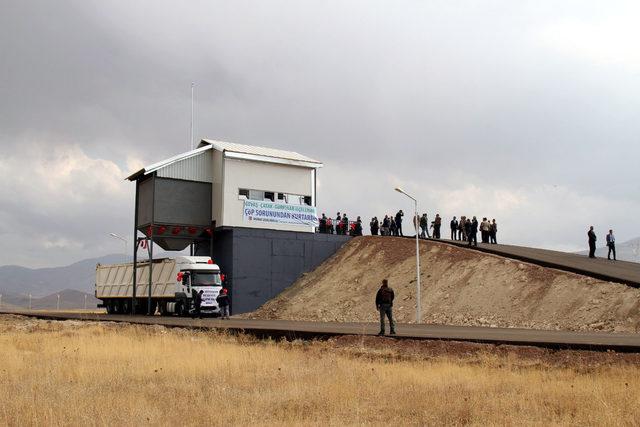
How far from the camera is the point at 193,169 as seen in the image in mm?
43250

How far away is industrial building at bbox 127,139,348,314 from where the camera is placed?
Result: 41.8 metres

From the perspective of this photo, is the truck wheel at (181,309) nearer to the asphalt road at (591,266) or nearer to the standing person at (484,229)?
the asphalt road at (591,266)

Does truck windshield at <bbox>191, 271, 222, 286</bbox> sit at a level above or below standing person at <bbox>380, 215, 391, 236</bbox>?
below

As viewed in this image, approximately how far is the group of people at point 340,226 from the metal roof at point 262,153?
15.2 feet

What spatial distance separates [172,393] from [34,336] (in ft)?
45.4

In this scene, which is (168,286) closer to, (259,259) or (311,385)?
(259,259)

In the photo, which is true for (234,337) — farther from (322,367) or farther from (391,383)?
(391,383)

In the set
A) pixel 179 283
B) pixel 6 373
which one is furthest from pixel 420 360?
pixel 179 283

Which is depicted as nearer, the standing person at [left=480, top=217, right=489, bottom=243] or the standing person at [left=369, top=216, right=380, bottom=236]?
the standing person at [left=480, top=217, right=489, bottom=243]

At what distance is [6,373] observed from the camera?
1470 centimetres

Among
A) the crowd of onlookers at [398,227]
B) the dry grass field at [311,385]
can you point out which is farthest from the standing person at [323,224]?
the dry grass field at [311,385]

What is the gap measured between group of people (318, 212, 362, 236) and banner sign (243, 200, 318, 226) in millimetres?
2429

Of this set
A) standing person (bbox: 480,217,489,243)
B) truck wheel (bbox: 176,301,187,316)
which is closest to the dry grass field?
truck wheel (bbox: 176,301,187,316)

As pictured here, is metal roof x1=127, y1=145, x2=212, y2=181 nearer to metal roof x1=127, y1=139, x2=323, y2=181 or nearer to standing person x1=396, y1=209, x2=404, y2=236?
metal roof x1=127, y1=139, x2=323, y2=181
